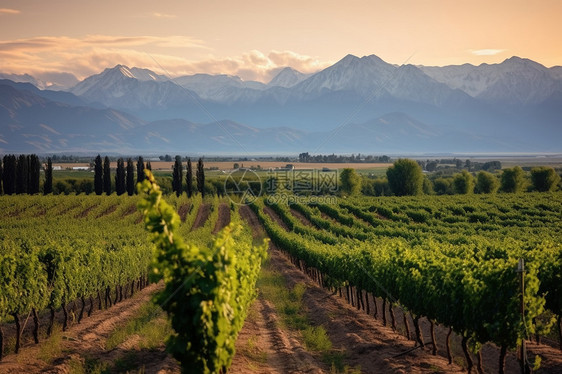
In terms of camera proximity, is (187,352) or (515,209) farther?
(515,209)

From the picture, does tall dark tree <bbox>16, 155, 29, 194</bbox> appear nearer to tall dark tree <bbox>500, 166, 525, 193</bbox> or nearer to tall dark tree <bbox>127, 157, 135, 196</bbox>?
tall dark tree <bbox>127, 157, 135, 196</bbox>

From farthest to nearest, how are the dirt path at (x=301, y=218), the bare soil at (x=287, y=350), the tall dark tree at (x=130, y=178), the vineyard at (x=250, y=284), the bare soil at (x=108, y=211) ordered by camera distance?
the tall dark tree at (x=130, y=178) < the bare soil at (x=108, y=211) < the dirt path at (x=301, y=218) < the bare soil at (x=287, y=350) < the vineyard at (x=250, y=284)

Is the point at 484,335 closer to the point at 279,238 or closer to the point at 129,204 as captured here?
the point at 279,238

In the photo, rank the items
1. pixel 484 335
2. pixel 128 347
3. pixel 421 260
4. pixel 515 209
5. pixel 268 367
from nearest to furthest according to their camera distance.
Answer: pixel 484 335 → pixel 268 367 → pixel 128 347 → pixel 421 260 → pixel 515 209

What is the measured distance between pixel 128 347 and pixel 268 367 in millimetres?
5113

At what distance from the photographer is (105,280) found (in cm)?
2930

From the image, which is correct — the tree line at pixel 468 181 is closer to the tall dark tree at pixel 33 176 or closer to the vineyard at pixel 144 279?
the tall dark tree at pixel 33 176

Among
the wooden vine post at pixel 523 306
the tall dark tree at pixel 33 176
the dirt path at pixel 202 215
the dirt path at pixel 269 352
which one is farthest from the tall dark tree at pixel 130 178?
the wooden vine post at pixel 523 306

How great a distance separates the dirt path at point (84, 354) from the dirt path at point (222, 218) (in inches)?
1778

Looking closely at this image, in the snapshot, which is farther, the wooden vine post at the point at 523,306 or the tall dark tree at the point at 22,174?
the tall dark tree at the point at 22,174

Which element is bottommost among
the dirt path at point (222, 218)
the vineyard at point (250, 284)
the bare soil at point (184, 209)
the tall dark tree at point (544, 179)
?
the dirt path at point (222, 218)

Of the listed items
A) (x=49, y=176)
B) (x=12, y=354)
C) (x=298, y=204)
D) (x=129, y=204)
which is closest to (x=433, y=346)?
(x=12, y=354)

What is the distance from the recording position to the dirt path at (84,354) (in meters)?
18.3

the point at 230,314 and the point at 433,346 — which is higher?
the point at 230,314
